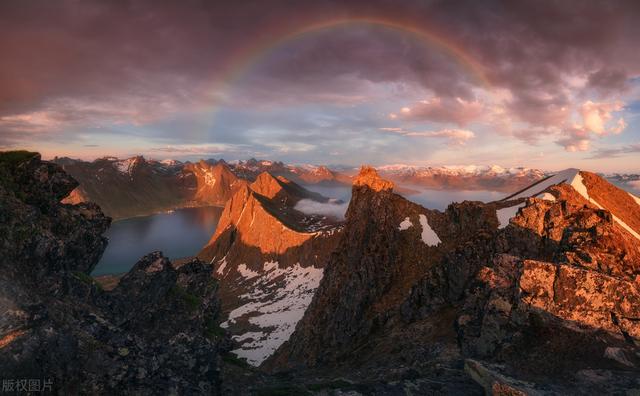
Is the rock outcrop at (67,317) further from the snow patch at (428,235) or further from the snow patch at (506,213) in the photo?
the snow patch at (506,213)

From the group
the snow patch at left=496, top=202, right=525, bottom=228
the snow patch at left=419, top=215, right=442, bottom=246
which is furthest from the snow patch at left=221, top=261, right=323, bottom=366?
the snow patch at left=496, top=202, right=525, bottom=228

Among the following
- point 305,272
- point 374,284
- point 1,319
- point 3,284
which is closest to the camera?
point 1,319

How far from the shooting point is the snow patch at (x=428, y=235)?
6059cm

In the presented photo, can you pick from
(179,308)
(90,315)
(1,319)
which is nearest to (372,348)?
(179,308)

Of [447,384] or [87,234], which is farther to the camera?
[87,234]

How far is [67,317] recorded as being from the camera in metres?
19.9

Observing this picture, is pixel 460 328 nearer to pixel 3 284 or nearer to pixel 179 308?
pixel 179 308

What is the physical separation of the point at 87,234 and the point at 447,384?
106 ft

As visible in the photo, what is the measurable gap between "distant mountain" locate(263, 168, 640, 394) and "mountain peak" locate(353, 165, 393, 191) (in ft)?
0.78

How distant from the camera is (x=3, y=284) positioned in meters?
18.4

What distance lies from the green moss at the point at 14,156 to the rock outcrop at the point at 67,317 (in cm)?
6

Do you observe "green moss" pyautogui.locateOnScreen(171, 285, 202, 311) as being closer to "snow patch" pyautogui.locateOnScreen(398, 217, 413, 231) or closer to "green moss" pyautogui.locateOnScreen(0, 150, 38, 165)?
"green moss" pyautogui.locateOnScreen(0, 150, 38, 165)

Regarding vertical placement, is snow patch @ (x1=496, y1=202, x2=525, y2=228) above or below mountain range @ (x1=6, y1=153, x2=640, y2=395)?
above

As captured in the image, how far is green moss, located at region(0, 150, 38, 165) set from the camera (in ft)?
86.0
